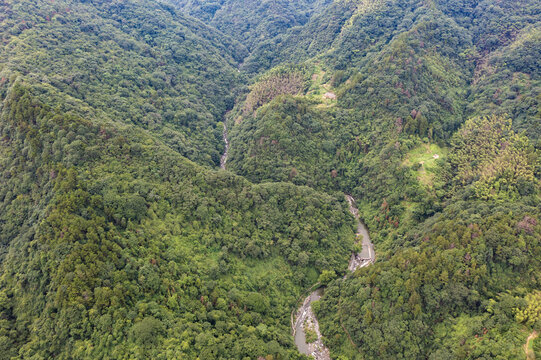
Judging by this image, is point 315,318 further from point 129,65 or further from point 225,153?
point 129,65

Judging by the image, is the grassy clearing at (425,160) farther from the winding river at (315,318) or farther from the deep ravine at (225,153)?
the deep ravine at (225,153)

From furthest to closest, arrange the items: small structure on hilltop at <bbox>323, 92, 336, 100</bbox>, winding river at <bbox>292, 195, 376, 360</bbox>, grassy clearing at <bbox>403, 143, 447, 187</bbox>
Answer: small structure on hilltop at <bbox>323, 92, 336, 100</bbox>
grassy clearing at <bbox>403, 143, 447, 187</bbox>
winding river at <bbox>292, 195, 376, 360</bbox>

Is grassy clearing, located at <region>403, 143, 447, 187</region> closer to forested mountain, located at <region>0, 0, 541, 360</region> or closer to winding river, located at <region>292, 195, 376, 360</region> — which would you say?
forested mountain, located at <region>0, 0, 541, 360</region>

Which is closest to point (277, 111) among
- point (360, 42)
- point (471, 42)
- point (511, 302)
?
point (360, 42)

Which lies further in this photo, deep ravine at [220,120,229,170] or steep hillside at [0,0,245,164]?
deep ravine at [220,120,229,170]

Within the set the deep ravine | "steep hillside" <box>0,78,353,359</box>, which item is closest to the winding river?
Result: "steep hillside" <box>0,78,353,359</box>

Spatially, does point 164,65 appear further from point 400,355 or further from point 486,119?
point 400,355

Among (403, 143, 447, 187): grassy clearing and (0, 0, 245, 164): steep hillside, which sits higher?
(403, 143, 447, 187): grassy clearing

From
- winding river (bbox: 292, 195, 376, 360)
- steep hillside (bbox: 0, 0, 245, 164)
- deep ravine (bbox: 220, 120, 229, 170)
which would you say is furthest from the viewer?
deep ravine (bbox: 220, 120, 229, 170)

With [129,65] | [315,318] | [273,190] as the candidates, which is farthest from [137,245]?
[129,65]
